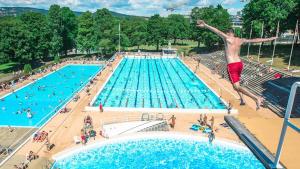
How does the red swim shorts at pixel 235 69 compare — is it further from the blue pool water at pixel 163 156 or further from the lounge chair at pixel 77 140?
the lounge chair at pixel 77 140

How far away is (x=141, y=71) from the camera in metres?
45.8

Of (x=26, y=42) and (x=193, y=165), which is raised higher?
(x=26, y=42)

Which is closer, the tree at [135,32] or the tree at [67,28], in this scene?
the tree at [67,28]

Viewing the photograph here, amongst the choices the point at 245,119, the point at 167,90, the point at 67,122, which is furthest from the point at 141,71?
the point at 245,119

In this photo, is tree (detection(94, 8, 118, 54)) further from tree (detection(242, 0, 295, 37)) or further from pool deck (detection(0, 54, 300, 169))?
tree (detection(242, 0, 295, 37))

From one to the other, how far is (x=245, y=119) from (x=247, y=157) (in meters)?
13.3

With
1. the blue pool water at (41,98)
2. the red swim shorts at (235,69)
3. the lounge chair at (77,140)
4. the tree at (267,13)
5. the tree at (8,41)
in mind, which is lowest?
the blue pool water at (41,98)

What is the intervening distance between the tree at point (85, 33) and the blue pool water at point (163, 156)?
42.5 m

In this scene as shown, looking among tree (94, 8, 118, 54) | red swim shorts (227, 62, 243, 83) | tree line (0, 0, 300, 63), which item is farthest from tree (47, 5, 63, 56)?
red swim shorts (227, 62, 243, 83)

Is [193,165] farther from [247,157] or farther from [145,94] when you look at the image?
[145,94]

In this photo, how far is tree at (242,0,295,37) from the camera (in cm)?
4034

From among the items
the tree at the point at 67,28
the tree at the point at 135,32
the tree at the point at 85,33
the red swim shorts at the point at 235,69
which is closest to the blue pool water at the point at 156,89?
the tree at the point at 85,33

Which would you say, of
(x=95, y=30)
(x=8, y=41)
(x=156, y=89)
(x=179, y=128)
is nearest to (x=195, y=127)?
(x=179, y=128)

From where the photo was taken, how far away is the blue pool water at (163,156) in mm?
16781
